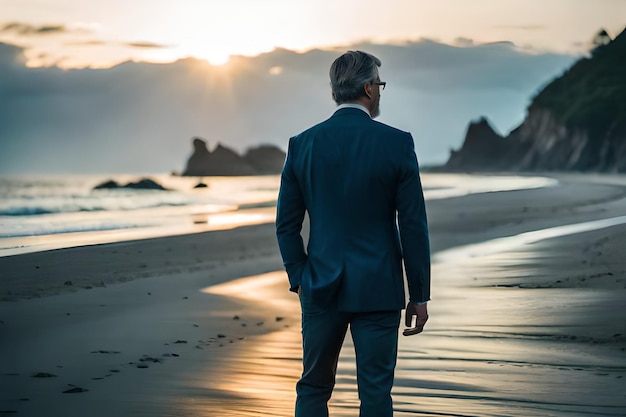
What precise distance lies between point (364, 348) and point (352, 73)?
1066 mm

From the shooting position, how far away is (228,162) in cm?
15500

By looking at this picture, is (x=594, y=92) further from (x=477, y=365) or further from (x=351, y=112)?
(x=351, y=112)

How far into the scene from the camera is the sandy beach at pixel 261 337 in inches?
209

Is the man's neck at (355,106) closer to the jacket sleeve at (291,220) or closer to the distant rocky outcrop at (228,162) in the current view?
the jacket sleeve at (291,220)

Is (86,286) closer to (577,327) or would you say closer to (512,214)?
(577,327)

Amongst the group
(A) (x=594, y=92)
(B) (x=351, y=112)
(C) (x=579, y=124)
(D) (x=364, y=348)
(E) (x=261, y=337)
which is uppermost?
(A) (x=594, y=92)

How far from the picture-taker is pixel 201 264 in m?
13.9

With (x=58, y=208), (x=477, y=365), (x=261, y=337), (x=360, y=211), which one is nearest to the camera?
(x=360, y=211)

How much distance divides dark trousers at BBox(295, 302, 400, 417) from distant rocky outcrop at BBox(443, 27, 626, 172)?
284 feet

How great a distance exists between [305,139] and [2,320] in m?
5.87

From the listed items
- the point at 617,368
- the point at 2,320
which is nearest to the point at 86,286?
the point at 2,320

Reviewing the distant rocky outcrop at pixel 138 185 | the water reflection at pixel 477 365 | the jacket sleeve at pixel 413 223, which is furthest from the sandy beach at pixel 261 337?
the distant rocky outcrop at pixel 138 185

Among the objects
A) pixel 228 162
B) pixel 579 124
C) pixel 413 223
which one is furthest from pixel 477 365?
pixel 228 162

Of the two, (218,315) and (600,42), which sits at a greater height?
(600,42)
